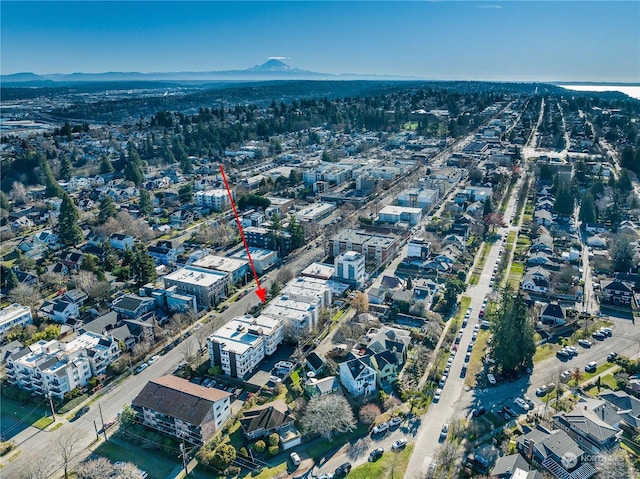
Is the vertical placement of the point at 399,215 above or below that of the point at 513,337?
below

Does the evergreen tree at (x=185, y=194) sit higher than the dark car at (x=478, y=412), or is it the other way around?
the evergreen tree at (x=185, y=194)

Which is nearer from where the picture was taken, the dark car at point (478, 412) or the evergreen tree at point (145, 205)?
the dark car at point (478, 412)

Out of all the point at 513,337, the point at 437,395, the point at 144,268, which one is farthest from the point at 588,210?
the point at 144,268

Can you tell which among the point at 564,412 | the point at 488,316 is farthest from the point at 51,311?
the point at 564,412

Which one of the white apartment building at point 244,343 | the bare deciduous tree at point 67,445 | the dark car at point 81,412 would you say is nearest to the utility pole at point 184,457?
the bare deciduous tree at point 67,445

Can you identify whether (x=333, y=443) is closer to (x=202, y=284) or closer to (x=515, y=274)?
(x=202, y=284)

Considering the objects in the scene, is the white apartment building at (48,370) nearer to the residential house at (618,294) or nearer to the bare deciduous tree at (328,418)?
the bare deciduous tree at (328,418)
